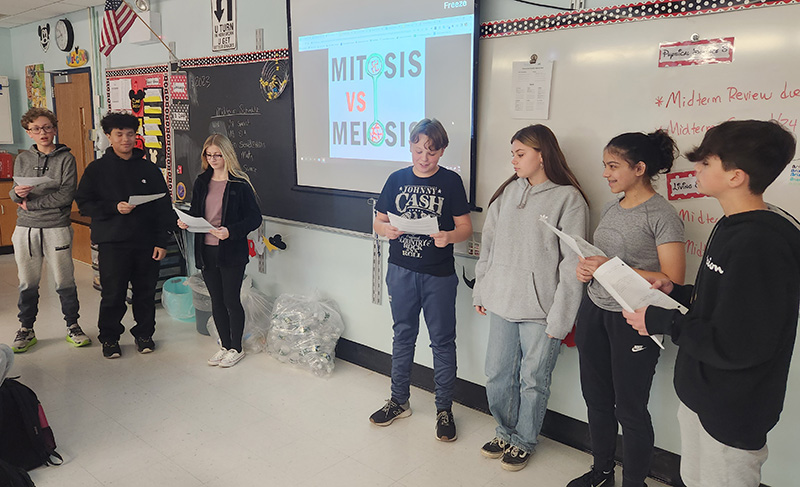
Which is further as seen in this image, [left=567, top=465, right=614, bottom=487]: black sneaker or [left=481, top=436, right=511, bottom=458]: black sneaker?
[left=481, top=436, right=511, bottom=458]: black sneaker

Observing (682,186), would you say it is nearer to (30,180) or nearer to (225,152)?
(225,152)

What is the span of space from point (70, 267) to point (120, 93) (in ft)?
6.40

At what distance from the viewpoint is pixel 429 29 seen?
8.89 ft

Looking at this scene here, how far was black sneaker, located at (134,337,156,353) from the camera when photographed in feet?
11.7

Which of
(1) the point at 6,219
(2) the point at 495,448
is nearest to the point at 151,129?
(1) the point at 6,219

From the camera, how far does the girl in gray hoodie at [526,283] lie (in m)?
2.22

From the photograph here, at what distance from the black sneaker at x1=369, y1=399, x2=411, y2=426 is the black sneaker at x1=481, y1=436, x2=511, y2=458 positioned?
1.56ft

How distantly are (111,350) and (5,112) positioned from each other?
4.56 metres

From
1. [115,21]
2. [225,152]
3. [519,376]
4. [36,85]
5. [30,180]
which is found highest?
[115,21]

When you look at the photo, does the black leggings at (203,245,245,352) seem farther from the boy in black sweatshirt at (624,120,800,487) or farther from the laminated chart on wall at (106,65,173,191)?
the boy in black sweatshirt at (624,120,800,487)

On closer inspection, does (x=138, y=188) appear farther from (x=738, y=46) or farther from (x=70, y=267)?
(x=738, y=46)

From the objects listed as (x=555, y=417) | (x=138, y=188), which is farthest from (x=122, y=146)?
(x=555, y=417)

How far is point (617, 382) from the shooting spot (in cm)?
204

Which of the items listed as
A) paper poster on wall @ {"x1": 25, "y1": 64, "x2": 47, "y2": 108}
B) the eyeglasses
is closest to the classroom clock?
paper poster on wall @ {"x1": 25, "y1": 64, "x2": 47, "y2": 108}
